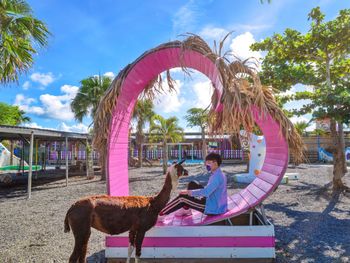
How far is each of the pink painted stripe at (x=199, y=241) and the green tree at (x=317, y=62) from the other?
16.5 feet

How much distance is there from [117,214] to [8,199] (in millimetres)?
9132

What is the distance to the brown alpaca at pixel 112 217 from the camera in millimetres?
3293

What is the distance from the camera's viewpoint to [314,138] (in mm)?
27328

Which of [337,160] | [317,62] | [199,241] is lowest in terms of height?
[199,241]

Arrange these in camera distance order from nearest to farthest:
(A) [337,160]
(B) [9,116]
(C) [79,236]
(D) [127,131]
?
(C) [79,236], (D) [127,131], (A) [337,160], (B) [9,116]

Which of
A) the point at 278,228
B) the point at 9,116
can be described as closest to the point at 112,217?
the point at 278,228

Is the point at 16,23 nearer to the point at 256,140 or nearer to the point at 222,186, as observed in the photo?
the point at 222,186

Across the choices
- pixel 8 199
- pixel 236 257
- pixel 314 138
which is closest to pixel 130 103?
pixel 236 257

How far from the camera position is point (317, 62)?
32.0 ft

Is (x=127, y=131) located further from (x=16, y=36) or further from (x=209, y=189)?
(x=16, y=36)

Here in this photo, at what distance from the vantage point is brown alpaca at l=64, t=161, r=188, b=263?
3.29 metres

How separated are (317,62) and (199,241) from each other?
8509mm

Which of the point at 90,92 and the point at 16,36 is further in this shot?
the point at 90,92

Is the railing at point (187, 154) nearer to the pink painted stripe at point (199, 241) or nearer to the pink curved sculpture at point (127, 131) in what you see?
the pink curved sculpture at point (127, 131)
